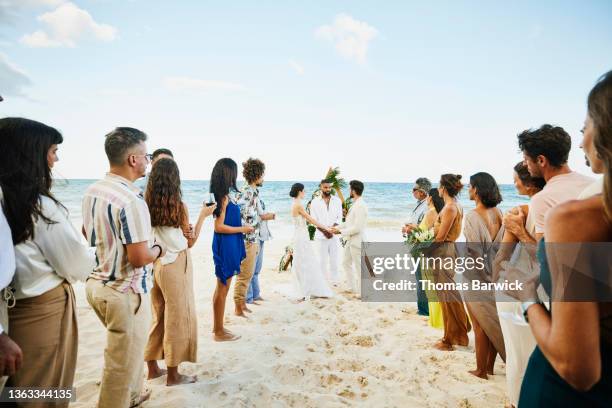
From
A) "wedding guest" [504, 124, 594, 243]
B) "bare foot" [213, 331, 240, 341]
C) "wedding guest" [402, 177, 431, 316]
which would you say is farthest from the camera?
"wedding guest" [402, 177, 431, 316]

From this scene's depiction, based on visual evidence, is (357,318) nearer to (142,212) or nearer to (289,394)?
(289,394)

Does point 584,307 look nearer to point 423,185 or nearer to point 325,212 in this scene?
point 423,185

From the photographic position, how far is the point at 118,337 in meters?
2.55

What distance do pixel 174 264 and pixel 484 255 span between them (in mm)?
3498

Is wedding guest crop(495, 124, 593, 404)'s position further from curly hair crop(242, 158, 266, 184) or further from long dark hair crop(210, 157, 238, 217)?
curly hair crop(242, 158, 266, 184)

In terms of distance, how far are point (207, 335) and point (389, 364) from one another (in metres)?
2.64

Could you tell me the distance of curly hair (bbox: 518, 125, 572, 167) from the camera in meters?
2.50

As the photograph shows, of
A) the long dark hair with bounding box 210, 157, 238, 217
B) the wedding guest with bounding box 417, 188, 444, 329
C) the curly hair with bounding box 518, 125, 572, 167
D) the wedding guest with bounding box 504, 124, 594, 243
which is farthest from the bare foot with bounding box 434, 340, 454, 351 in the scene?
the long dark hair with bounding box 210, 157, 238, 217

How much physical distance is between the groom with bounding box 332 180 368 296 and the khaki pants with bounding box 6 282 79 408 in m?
5.75

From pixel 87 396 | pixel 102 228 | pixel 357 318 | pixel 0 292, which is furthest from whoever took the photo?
pixel 357 318

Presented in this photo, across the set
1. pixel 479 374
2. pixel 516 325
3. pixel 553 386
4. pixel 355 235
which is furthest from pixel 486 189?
pixel 355 235

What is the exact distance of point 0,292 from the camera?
1781mm

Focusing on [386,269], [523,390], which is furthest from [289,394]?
[386,269]

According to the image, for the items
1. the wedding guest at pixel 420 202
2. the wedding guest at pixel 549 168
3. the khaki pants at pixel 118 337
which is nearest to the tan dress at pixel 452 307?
the wedding guest at pixel 420 202
